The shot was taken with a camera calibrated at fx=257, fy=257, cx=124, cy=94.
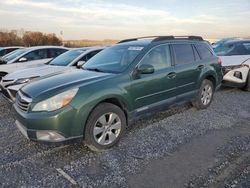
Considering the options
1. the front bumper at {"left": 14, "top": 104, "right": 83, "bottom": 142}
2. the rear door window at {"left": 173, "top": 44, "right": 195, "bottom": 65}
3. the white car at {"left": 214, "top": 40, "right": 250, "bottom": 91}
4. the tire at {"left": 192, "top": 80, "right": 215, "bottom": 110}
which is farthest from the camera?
the white car at {"left": 214, "top": 40, "right": 250, "bottom": 91}

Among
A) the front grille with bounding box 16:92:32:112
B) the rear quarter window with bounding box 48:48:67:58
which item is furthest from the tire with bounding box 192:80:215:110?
the rear quarter window with bounding box 48:48:67:58

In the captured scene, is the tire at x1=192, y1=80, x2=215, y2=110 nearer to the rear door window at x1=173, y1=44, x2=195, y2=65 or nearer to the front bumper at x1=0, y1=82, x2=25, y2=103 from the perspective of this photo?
the rear door window at x1=173, y1=44, x2=195, y2=65

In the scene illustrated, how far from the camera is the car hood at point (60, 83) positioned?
143 inches

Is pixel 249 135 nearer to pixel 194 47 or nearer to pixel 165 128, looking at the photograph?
pixel 165 128

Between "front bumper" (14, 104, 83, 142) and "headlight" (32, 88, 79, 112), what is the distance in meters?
0.07

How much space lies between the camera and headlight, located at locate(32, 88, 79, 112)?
3.48 m

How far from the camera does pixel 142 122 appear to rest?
202 inches

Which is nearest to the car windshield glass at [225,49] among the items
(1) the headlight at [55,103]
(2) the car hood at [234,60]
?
(2) the car hood at [234,60]

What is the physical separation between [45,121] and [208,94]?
4.10 m

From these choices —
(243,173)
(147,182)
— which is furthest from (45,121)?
(243,173)

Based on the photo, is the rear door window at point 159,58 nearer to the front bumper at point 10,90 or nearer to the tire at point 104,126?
the tire at point 104,126

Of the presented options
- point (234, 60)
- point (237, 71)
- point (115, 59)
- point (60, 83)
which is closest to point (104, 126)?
point (60, 83)

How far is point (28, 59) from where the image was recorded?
30.2 ft

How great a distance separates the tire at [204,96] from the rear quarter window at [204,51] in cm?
60
